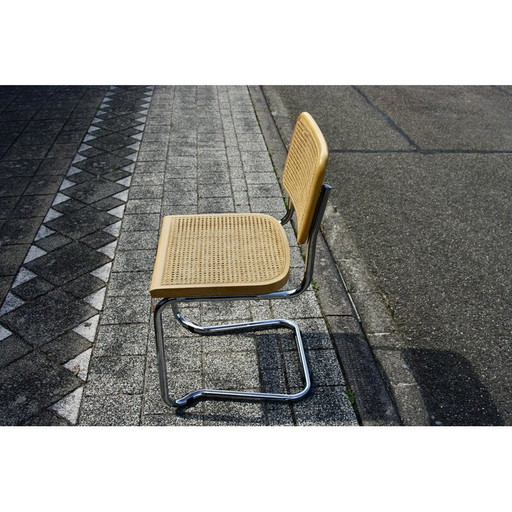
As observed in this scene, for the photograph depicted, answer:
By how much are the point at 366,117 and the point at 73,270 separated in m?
4.13

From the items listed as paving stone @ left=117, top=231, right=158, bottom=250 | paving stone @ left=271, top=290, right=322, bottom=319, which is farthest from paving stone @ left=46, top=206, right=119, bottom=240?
paving stone @ left=271, top=290, right=322, bottom=319

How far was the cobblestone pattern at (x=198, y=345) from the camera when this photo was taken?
7.74 ft

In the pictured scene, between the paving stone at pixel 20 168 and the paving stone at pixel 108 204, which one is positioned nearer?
the paving stone at pixel 108 204

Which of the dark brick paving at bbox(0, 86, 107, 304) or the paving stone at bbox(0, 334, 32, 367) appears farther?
the dark brick paving at bbox(0, 86, 107, 304)

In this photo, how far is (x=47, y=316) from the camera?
9.43 feet

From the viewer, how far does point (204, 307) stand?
9.87 ft

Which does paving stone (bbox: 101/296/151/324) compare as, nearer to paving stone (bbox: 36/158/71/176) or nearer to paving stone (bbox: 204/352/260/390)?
paving stone (bbox: 204/352/260/390)

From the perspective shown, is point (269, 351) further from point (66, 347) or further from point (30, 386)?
point (30, 386)

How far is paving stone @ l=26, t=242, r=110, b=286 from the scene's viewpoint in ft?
10.5

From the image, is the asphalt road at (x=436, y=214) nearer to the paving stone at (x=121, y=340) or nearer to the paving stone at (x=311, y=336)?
the paving stone at (x=311, y=336)

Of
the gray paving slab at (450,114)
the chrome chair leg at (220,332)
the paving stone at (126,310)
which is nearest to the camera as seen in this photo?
the chrome chair leg at (220,332)

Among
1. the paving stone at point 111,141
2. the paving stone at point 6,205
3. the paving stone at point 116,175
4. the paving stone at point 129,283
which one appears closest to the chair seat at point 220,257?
the paving stone at point 129,283

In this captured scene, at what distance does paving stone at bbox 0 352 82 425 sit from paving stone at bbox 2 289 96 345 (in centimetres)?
A: 16

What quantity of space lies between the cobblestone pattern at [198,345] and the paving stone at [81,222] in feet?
0.60
